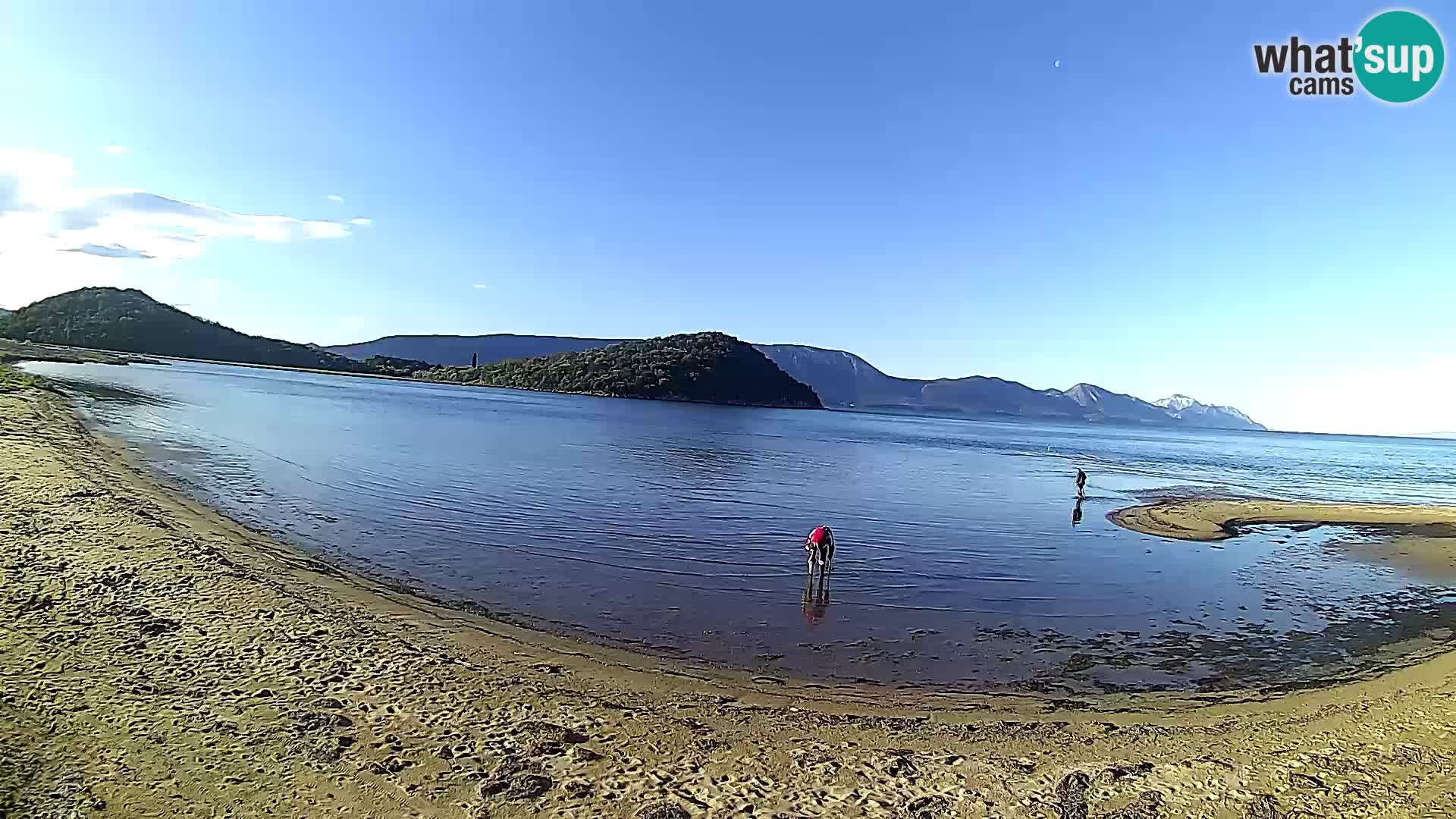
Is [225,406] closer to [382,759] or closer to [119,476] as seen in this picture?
[119,476]

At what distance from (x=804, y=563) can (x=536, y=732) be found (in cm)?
1101

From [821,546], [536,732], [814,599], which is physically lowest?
[814,599]

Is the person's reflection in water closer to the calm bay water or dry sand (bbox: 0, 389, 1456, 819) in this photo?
the calm bay water

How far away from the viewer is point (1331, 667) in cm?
1252

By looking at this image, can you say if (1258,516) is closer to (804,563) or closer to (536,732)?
(804,563)

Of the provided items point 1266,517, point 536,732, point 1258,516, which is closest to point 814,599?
point 536,732

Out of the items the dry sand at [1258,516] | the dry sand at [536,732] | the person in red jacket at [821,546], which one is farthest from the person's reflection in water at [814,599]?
the dry sand at [1258,516]

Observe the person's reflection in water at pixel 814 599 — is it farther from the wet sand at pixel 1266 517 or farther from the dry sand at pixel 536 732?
the wet sand at pixel 1266 517

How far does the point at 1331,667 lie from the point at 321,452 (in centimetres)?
3600

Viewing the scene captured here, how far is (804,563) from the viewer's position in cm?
1836

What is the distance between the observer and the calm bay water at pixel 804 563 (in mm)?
12492

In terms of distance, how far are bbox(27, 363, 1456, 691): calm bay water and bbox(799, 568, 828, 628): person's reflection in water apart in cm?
10

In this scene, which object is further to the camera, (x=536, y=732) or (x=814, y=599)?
(x=814, y=599)

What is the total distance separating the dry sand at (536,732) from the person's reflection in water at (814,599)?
3383mm
